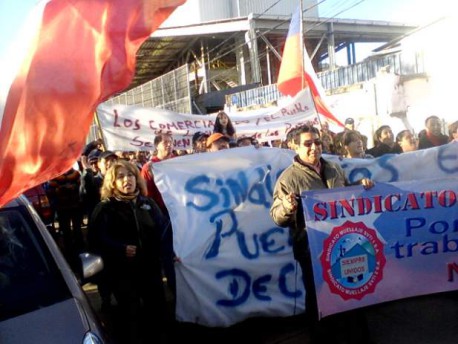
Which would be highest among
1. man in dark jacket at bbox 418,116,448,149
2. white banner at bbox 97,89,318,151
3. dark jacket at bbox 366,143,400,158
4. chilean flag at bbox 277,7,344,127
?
chilean flag at bbox 277,7,344,127

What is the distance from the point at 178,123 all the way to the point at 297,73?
2.11 meters

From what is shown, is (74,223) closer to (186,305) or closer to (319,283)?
(186,305)

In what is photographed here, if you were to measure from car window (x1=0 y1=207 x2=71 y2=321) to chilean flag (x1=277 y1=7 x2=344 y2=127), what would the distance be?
6010mm

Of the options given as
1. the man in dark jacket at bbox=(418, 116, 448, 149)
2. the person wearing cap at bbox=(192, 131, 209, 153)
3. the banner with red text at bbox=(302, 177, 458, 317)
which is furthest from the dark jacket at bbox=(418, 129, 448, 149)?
the banner with red text at bbox=(302, 177, 458, 317)

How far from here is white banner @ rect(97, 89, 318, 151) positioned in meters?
7.66

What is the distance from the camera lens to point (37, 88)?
2152mm

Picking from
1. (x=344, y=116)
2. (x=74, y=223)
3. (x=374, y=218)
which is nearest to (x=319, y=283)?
(x=374, y=218)

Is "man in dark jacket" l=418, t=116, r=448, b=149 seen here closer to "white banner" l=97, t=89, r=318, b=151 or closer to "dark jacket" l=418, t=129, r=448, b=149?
"dark jacket" l=418, t=129, r=448, b=149

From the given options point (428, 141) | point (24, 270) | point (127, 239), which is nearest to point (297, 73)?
point (428, 141)

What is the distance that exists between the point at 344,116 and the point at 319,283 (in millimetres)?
10932

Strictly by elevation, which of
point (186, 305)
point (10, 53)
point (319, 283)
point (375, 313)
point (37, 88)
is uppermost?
point (10, 53)

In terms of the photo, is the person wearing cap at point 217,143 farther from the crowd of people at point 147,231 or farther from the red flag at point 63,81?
the red flag at point 63,81

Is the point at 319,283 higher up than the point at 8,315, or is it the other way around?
the point at 8,315

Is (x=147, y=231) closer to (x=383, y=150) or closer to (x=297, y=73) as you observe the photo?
(x=383, y=150)
